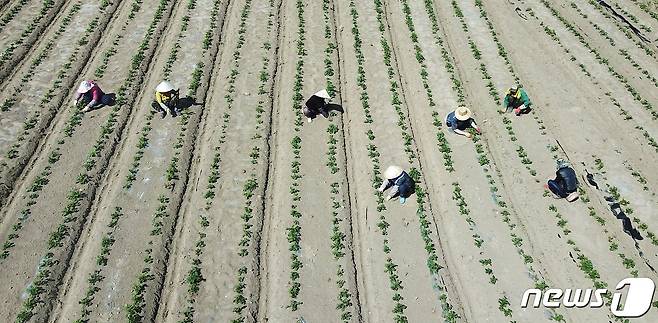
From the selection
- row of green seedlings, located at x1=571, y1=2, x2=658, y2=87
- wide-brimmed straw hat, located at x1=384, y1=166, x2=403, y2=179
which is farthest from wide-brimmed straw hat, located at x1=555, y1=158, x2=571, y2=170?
row of green seedlings, located at x1=571, y1=2, x2=658, y2=87

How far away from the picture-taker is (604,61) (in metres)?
24.3

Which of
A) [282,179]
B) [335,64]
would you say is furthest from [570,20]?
[282,179]

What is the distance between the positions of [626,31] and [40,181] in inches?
1022

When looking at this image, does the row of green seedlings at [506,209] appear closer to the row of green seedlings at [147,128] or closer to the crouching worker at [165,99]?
the crouching worker at [165,99]

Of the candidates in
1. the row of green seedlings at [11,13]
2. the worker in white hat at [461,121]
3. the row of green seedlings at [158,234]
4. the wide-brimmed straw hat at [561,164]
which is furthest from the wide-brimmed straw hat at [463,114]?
the row of green seedlings at [11,13]

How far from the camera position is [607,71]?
77.9 feet

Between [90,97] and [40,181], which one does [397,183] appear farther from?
[90,97]

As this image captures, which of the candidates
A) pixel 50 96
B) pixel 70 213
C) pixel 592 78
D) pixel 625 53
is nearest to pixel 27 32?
pixel 50 96

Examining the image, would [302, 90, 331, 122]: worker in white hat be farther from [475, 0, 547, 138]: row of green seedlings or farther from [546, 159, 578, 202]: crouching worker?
[546, 159, 578, 202]: crouching worker

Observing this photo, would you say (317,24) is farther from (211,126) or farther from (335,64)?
(211,126)

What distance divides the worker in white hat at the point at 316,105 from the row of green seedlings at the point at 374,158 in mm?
1640

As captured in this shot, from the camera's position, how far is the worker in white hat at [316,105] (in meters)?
20.1

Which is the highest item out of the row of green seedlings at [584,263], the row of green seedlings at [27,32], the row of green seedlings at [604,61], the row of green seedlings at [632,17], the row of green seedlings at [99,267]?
the row of green seedlings at [632,17]

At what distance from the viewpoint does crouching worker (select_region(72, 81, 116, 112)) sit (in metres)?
20.3
